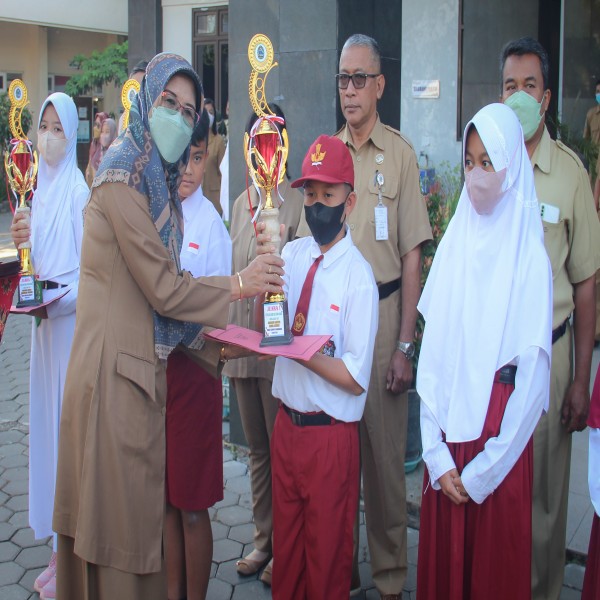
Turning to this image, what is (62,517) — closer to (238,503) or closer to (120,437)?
(120,437)

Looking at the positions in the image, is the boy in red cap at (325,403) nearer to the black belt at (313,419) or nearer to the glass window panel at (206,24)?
the black belt at (313,419)

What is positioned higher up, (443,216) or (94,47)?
(94,47)

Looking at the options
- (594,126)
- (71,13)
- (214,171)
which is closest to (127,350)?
(594,126)

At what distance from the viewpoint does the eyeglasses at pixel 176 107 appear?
3084 mm

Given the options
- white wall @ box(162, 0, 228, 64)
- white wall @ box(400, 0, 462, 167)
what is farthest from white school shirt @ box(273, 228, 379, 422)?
white wall @ box(162, 0, 228, 64)

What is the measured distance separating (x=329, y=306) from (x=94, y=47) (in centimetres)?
2388

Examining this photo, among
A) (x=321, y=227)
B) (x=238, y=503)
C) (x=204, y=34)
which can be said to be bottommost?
(x=238, y=503)

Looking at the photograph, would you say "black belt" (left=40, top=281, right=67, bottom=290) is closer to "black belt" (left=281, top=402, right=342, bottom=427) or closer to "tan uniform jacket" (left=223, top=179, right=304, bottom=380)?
"tan uniform jacket" (left=223, top=179, right=304, bottom=380)

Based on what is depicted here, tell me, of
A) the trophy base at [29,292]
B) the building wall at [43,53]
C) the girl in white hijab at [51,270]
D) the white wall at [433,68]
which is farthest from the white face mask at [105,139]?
the building wall at [43,53]

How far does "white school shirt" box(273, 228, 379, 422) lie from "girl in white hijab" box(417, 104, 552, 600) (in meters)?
0.30

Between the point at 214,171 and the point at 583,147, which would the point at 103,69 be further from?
the point at 583,147

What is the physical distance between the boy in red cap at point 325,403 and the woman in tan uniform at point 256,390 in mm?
897

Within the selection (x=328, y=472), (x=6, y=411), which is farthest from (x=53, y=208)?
(x=6, y=411)

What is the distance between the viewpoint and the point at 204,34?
51.3ft
